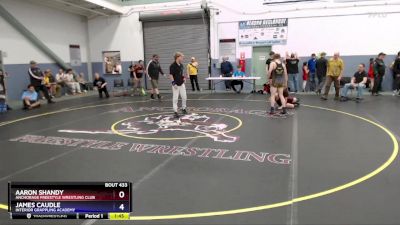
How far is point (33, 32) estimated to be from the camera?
16.1m

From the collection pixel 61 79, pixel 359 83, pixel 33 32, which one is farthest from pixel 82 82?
pixel 359 83

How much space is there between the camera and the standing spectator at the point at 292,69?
15.4 metres

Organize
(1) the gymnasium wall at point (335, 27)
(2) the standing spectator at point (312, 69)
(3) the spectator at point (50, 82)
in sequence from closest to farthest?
(1) the gymnasium wall at point (335, 27), (2) the standing spectator at point (312, 69), (3) the spectator at point (50, 82)

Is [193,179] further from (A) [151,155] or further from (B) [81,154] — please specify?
(B) [81,154]

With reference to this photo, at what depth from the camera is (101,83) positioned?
15.8 metres

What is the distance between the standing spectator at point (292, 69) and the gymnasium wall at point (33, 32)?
11968 mm

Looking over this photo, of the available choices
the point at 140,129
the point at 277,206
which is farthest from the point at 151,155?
the point at 277,206

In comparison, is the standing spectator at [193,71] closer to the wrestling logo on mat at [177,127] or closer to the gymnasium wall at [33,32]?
the gymnasium wall at [33,32]

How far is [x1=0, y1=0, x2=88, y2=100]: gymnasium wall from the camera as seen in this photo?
14.9 m

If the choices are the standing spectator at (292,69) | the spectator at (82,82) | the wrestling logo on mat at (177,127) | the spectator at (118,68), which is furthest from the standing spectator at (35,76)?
the standing spectator at (292,69)

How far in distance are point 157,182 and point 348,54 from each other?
13.9 meters
